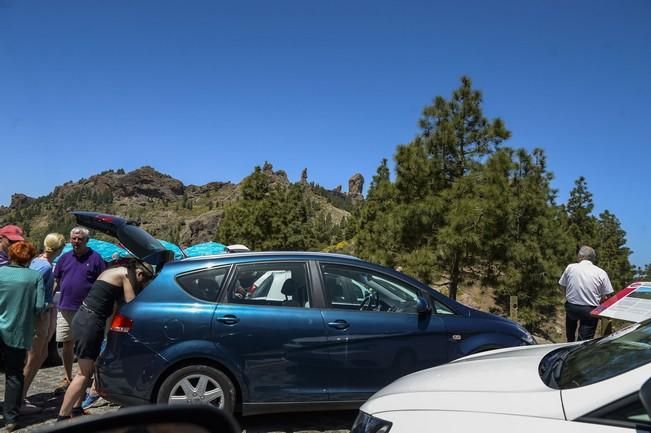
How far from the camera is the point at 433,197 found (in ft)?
41.9

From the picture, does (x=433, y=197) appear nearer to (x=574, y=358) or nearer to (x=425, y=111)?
(x=425, y=111)

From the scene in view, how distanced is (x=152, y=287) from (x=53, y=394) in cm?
270

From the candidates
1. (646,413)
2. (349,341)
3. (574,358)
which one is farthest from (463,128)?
(646,413)

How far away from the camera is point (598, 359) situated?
99.0 inches

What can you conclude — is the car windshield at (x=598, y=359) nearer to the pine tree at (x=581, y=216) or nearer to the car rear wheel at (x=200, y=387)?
the car rear wheel at (x=200, y=387)

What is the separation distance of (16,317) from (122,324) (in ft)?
3.92

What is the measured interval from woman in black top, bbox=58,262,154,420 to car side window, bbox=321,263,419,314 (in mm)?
1948

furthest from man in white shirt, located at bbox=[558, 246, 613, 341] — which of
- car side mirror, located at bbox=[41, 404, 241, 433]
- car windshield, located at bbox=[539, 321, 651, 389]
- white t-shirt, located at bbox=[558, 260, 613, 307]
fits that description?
car side mirror, located at bbox=[41, 404, 241, 433]

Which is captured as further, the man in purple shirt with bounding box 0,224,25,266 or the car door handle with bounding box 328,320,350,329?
the man in purple shirt with bounding box 0,224,25,266

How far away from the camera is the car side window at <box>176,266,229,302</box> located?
4379mm

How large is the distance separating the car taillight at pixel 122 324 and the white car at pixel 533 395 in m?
2.50

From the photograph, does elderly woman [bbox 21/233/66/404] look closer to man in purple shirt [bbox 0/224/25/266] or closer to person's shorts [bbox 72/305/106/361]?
man in purple shirt [bbox 0/224/25/266]

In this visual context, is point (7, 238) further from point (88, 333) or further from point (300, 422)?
point (300, 422)

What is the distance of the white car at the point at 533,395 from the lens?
1.90m
